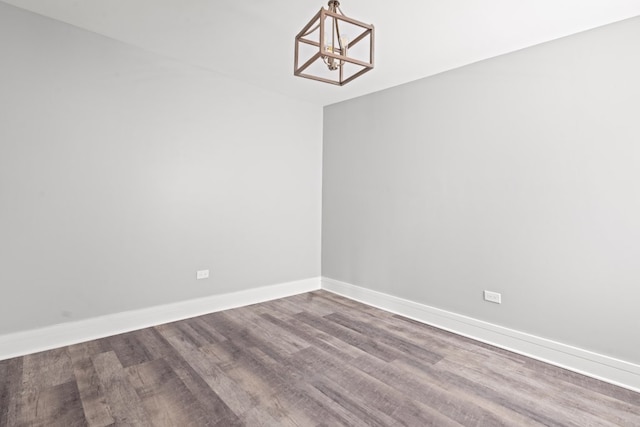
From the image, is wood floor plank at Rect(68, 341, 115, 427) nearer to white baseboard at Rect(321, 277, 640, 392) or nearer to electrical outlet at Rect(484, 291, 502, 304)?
white baseboard at Rect(321, 277, 640, 392)

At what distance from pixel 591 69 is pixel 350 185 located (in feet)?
8.65

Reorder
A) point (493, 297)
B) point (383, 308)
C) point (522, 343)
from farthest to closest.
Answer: point (383, 308) < point (493, 297) < point (522, 343)

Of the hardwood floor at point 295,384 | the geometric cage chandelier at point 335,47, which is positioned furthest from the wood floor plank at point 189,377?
the geometric cage chandelier at point 335,47

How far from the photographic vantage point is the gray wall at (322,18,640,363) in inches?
92.4

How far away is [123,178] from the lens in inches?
120

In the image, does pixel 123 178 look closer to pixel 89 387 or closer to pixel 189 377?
pixel 89 387

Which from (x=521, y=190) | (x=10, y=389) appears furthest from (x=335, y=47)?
(x=10, y=389)

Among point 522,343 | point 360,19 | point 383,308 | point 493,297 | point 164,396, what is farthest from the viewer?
point 383,308

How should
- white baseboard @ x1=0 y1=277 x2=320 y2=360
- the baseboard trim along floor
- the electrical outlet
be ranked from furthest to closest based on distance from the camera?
the electrical outlet, white baseboard @ x1=0 y1=277 x2=320 y2=360, the baseboard trim along floor

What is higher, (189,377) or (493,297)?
(493,297)

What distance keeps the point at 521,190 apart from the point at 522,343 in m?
1.34

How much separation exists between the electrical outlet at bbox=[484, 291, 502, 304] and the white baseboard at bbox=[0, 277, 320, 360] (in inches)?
95.9

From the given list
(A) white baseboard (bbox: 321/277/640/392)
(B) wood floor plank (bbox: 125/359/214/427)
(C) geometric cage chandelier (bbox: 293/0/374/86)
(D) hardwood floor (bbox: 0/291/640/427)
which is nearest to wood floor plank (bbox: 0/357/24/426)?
(D) hardwood floor (bbox: 0/291/640/427)

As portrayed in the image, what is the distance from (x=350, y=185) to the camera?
4.34m
